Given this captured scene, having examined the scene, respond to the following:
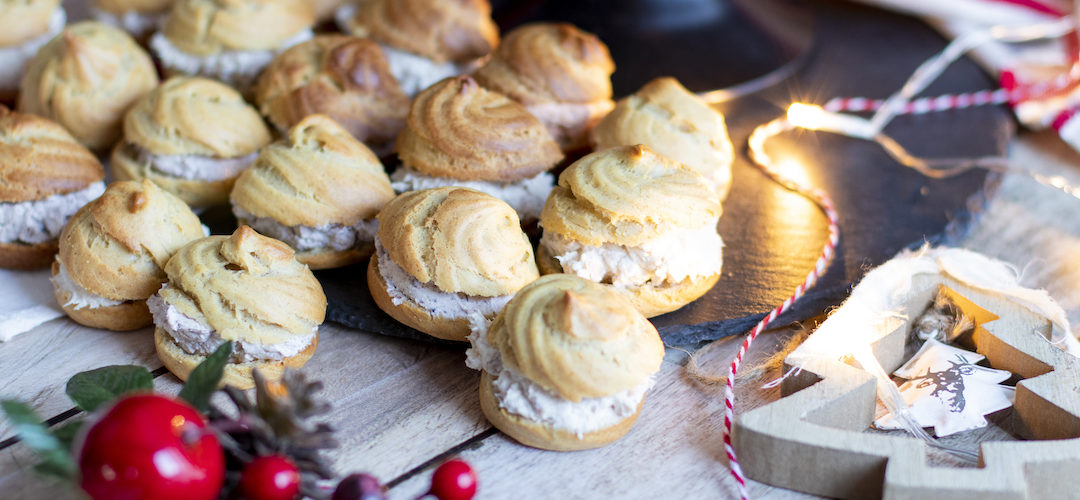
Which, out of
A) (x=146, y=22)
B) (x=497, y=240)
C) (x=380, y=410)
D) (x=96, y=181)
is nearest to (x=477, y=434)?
(x=380, y=410)

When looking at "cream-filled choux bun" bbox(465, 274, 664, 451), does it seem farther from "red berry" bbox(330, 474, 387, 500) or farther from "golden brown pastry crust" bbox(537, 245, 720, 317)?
"red berry" bbox(330, 474, 387, 500)

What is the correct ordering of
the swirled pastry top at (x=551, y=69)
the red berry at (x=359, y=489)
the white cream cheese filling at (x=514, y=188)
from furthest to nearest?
the swirled pastry top at (x=551, y=69) < the white cream cheese filling at (x=514, y=188) < the red berry at (x=359, y=489)

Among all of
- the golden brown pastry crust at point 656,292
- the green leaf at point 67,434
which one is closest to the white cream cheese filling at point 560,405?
the golden brown pastry crust at point 656,292

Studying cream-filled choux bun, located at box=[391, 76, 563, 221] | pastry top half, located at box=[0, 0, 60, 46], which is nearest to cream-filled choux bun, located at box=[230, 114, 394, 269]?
cream-filled choux bun, located at box=[391, 76, 563, 221]

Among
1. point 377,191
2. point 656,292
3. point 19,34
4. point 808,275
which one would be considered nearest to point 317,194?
point 377,191

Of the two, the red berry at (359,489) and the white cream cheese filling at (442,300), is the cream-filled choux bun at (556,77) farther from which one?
the red berry at (359,489)

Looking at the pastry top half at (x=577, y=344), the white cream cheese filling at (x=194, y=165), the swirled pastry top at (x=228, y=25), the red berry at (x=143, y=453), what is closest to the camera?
the red berry at (x=143, y=453)

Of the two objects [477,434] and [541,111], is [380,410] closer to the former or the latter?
[477,434]
